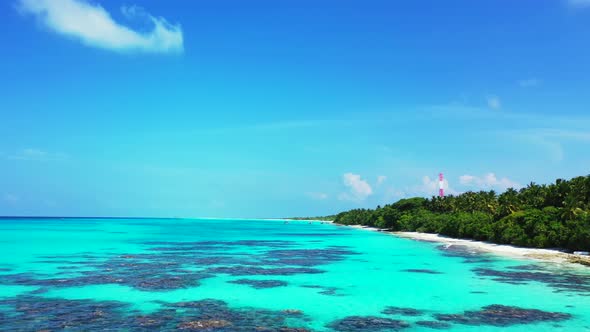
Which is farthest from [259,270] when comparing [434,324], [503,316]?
[503,316]

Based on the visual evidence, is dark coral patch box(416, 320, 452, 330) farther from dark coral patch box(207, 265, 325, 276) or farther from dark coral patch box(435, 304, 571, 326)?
dark coral patch box(207, 265, 325, 276)

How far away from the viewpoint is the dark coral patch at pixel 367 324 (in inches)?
677

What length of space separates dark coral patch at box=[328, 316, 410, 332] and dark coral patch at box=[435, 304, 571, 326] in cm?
216

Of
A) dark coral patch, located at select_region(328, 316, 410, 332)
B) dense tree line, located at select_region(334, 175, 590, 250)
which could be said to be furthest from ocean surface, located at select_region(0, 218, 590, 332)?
dense tree line, located at select_region(334, 175, 590, 250)

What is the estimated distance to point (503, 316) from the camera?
63.4ft

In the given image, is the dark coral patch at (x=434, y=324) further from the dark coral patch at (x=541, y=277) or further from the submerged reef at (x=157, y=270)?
the dark coral patch at (x=541, y=277)

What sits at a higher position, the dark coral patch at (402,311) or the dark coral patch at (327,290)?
the dark coral patch at (327,290)

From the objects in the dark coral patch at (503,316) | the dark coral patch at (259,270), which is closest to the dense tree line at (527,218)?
the dark coral patch at (259,270)

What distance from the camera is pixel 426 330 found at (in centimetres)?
1695

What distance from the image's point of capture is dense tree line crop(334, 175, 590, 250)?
161 ft

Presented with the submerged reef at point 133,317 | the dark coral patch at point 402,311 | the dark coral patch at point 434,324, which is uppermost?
the dark coral patch at point 402,311

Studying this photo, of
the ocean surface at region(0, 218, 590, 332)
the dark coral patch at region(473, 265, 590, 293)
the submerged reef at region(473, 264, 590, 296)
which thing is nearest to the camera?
the ocean surface at region(0, 218, 590, 332)

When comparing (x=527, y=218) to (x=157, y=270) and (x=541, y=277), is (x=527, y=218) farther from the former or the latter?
(x=157, y=270)

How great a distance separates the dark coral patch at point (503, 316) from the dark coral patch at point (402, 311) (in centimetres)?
90
